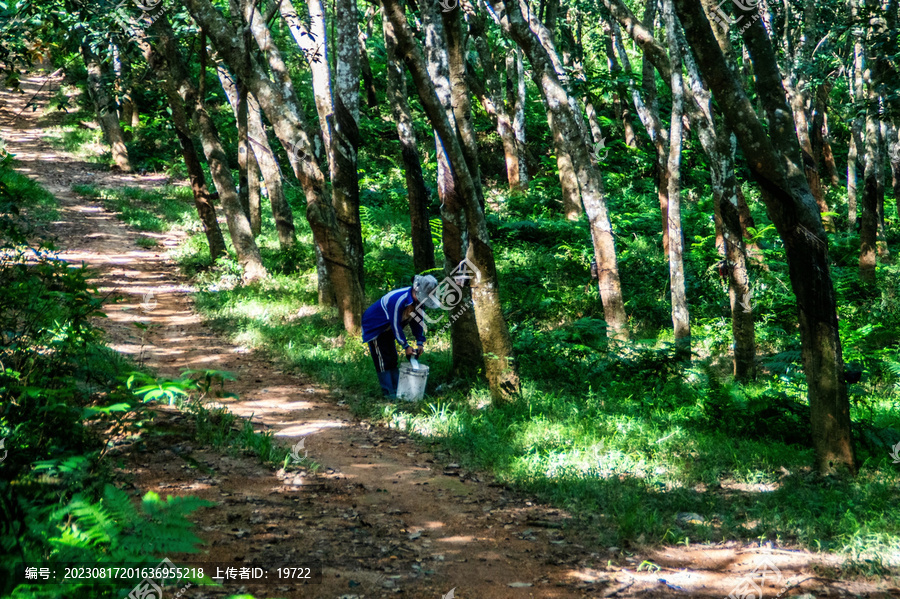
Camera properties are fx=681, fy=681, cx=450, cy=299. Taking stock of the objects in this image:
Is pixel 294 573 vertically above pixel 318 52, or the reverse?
pixel 318 52

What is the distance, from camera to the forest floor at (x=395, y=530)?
453 centimetres

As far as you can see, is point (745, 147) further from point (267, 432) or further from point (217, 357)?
point (217, 357)

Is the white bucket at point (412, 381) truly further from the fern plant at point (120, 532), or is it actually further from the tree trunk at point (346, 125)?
the fern plant at point (120, 532)

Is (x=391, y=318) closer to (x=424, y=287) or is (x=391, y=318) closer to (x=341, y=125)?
(x=424, y=287)

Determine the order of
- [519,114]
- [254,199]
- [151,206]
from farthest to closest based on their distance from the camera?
[519,114] < [151,206] < [254,199]

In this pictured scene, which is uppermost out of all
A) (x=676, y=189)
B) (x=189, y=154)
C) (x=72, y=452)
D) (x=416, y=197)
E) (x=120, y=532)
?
(x=189, y=154)

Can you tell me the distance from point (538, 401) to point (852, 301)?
9698mm

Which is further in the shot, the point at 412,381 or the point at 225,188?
the point at 225,188

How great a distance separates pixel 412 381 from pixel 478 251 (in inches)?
70.8

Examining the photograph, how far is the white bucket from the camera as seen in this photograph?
8336 mm

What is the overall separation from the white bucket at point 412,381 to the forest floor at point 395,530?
698 millimetres

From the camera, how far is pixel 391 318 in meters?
8.41

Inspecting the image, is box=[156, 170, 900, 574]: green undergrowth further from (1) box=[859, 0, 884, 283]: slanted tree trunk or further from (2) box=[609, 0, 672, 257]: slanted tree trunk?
(2) box=[609, 0, 672, 257]: slanted tree trunk

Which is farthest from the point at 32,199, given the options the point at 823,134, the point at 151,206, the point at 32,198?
the point at 823,134
